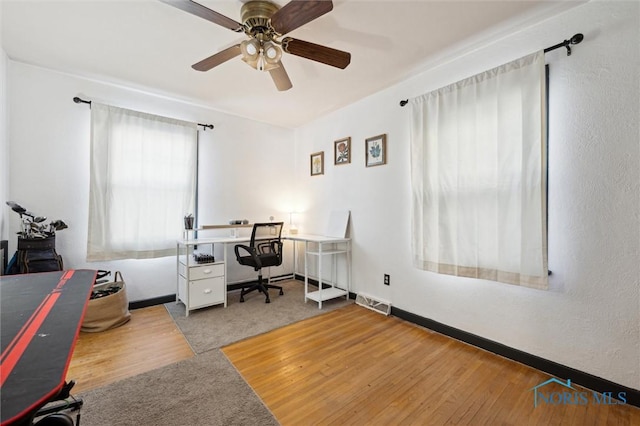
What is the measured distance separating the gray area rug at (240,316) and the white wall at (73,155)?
631mm

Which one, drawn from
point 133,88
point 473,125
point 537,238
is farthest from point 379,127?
point 133,88

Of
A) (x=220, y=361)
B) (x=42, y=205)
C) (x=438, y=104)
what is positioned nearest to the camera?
(x=220, y=361)

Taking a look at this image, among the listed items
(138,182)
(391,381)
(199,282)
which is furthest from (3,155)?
(391,381)

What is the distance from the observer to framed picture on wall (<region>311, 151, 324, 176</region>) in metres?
3.92

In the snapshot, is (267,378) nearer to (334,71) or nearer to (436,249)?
(436,249)

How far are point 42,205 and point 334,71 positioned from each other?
3152mm

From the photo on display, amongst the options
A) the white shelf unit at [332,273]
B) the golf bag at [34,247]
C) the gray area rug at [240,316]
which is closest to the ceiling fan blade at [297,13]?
the white shelf unit at [332,273]

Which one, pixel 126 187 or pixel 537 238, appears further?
pixel 126 187

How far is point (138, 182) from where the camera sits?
303 centimetres

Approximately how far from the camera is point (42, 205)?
2613 mm

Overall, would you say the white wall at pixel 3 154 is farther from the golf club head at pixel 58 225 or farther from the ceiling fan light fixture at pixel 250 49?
the ceiling fan light fixture at pixel 250 49

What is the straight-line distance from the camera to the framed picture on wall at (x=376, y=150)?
118 inches

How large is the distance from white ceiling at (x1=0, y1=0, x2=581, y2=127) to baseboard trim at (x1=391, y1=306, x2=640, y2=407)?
2423mm

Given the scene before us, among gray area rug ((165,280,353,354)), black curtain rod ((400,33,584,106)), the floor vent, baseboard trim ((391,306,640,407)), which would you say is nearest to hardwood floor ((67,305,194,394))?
gray area rug ((165,280,353,354))
